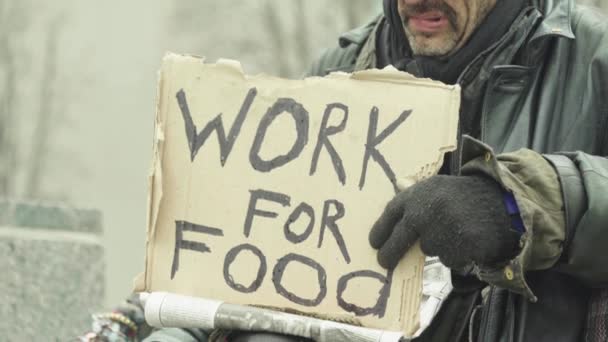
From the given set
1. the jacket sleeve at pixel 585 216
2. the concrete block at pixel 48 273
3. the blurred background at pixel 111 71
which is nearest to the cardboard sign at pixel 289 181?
the jacket sleeve at pixel 585 216

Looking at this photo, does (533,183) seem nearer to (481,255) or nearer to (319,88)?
(481,255)

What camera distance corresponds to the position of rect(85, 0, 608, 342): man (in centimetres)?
255

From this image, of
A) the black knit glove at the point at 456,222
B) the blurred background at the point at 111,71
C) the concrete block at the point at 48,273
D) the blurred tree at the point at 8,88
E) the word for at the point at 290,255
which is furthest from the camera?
the blurred tree at the point at 8,88

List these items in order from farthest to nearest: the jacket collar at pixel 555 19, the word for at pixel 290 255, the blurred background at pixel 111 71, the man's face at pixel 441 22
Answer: the blurred background at pixel 111 71
the man's face at pixel 441 22
the jacket collar at pixel 555 19
the word for at pixel 290 255

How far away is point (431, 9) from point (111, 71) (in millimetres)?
19122

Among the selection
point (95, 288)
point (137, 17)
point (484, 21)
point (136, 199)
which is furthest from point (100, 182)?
point (484, 21)

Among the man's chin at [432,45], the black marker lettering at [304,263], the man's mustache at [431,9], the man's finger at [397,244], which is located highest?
the man's mustache at [431,9]

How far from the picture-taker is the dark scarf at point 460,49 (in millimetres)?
3146

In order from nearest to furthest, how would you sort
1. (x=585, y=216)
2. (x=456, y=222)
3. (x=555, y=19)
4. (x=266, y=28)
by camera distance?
(x=456, y=222) → (x=585, y=216) → (x=555, y=19) → (x=266, y=28)

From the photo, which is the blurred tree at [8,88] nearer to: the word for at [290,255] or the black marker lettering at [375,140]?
the word for at [290,255]

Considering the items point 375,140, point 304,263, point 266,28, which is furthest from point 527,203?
point 266,28

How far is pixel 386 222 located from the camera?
8.61ft

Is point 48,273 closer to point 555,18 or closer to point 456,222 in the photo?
point 555,18

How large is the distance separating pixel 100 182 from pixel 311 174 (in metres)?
18.9
